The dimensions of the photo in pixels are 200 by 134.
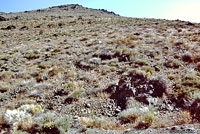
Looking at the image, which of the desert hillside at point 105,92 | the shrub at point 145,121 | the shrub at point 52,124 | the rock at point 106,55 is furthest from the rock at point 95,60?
the shrub at point 145,121

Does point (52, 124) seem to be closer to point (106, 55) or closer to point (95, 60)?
point (95, 60)

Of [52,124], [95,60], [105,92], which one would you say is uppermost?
[95,60]

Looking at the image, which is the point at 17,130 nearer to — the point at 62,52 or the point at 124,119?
the point at 124,119

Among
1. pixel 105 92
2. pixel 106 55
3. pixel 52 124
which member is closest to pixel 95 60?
pixel 106 55

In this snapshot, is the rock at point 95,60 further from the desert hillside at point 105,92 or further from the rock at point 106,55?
the rock at point 106,55

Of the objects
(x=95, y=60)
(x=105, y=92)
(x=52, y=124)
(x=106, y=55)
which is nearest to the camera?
(x=52, y=124)

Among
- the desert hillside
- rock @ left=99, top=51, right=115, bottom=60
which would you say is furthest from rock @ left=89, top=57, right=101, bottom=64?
rock @ left=99, top=51, right=115, bottom=60

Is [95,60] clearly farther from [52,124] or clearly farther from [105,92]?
[52,124]

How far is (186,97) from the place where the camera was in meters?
5.94

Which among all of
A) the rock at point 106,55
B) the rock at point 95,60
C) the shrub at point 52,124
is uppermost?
the rock at point 106,55

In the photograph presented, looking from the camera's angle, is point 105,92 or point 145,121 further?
point 105,92

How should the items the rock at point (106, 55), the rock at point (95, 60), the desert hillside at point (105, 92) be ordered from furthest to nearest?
the rock at point (106, 55), the rock at point (95, 60), the desert hillside at point (105, 92)

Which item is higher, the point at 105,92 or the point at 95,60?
the point at 95,60

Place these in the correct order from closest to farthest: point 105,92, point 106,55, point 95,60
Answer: point 105,92, point 95,60, point 106,55
